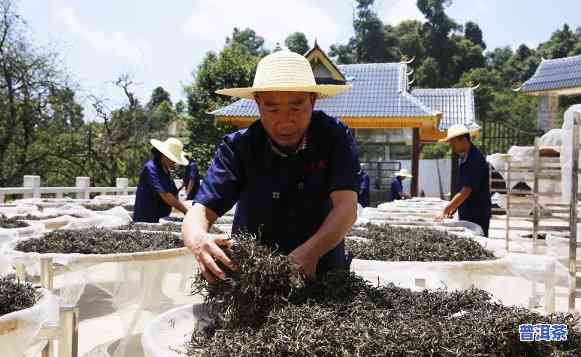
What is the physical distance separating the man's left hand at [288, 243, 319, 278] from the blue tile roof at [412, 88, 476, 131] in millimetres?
12661

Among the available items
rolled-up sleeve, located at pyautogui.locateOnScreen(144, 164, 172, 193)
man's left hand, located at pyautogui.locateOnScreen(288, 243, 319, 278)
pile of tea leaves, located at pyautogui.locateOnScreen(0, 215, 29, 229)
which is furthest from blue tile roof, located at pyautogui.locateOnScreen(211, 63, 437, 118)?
man's left hand, located at pyautogui.locateOnScreen(288, 243, 319, 278)

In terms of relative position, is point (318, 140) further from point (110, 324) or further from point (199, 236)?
point (110, 324)

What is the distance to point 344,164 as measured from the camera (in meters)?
1.60

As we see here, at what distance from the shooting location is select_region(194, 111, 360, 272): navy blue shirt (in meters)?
1.62

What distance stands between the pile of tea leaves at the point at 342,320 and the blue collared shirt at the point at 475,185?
267 cm

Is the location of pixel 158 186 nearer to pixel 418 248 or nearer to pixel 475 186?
pixel 418 248

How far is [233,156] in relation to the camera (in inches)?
64.9

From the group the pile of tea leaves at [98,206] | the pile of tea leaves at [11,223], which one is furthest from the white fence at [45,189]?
the pile of tea leaves at [11,223]

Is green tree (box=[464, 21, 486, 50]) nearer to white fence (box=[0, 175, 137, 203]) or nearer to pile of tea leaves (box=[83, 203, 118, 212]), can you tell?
white fence (box=[0, 175, 137, 203])

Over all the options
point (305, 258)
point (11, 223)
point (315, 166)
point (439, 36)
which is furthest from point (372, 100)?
point (439, 36)

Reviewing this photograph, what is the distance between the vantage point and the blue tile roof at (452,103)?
13.9 meters

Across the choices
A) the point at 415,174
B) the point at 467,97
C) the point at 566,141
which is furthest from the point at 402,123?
the point at 566,141

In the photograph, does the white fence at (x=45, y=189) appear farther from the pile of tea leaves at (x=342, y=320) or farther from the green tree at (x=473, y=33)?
the green tree at (x=473, y=33)

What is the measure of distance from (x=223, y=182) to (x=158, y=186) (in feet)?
8.93
